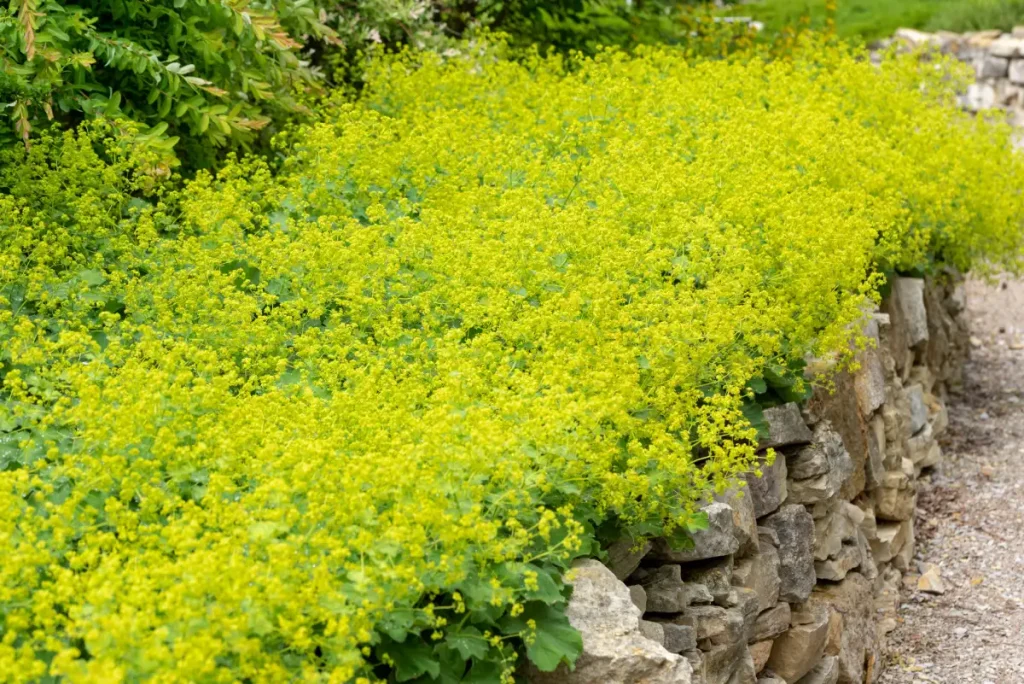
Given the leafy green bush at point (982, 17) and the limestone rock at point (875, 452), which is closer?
the limestone rock at point (875, 452)

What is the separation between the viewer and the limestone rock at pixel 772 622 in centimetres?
523

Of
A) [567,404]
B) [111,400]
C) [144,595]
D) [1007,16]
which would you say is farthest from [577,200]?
[1007,16]

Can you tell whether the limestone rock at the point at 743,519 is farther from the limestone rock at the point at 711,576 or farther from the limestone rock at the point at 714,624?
the limestone rock at the point at 714,624

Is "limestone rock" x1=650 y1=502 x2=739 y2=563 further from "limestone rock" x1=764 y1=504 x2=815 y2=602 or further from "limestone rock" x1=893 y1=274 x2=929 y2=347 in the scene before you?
"limestone rock" x1=893 y1=274 x2=929 y2=347

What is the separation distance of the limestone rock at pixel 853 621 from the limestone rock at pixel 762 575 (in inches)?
22.7

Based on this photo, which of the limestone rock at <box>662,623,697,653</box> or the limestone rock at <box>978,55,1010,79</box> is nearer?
the limestone rock at <box>662,623,697,653</box>

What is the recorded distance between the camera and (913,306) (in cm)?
820

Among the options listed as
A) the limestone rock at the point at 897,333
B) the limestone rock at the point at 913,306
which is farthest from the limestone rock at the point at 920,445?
the limestone rock at the point at 913,306

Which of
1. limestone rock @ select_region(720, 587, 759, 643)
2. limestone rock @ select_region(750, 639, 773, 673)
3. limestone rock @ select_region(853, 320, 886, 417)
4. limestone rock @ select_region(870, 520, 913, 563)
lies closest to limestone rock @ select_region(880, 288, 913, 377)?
limestone rock @ select_region(853, 320, 886, 417)

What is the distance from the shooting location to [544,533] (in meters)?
3.28

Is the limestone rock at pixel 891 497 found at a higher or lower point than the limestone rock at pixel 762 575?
lower

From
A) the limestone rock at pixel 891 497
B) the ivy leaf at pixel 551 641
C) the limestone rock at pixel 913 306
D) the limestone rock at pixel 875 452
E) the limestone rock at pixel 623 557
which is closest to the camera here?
the ivy leaf at pixel 551 641

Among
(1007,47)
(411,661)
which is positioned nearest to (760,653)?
(411,661)

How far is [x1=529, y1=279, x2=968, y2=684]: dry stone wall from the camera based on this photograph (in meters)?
3.74
